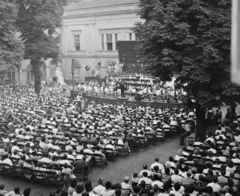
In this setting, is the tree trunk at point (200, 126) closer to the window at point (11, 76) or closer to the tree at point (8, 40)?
→ the tree at point (8, 40)

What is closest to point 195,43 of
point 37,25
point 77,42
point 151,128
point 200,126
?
point 200,126

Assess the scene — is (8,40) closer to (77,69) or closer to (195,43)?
(195,43)

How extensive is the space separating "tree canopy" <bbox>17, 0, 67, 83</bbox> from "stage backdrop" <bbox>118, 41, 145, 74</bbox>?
9.23 m

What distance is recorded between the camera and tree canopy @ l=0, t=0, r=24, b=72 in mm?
28859

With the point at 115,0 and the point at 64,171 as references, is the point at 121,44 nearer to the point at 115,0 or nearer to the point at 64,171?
the point at 115,0

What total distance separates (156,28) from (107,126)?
617 centimetres

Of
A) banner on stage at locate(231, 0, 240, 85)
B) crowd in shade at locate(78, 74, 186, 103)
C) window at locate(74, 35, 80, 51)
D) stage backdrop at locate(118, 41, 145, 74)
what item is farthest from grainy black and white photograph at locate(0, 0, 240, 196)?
window at locate(74, 35, 80, 51)

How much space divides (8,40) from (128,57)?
15634 millimetres

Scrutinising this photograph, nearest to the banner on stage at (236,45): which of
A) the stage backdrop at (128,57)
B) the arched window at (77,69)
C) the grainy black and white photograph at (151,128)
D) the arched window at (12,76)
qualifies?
the grainy black and white photograph at (151,128)

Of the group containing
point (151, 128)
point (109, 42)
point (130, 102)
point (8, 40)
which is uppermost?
point (109, 42)

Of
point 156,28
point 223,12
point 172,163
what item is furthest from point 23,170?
point 223,12

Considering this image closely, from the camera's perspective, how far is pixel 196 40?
16531mm

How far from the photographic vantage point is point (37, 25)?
111ft

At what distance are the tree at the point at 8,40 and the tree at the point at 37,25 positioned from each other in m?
3.58
